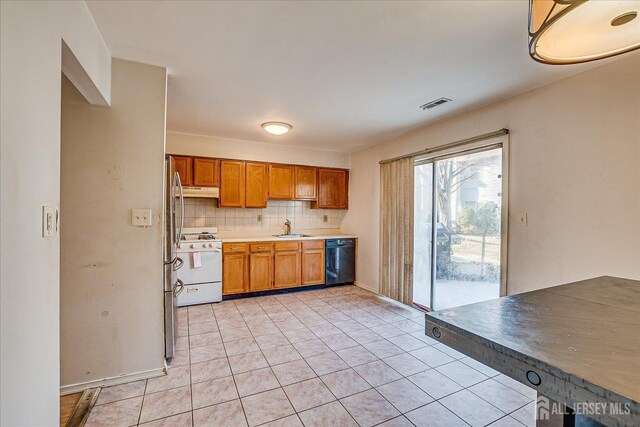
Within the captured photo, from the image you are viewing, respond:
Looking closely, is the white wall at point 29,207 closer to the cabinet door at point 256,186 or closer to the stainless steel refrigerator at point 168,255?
the stainless steel refrigerator at point 168,255

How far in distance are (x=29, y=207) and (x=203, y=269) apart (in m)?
3.12

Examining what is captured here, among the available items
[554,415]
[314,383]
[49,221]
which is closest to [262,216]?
[314,383]

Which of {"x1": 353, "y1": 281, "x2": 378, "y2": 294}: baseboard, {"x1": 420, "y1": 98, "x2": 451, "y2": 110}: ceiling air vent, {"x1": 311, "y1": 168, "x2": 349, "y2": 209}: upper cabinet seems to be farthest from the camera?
{"x1": 311, "y1": 168, "x2": 349, "y2": 209}: upper cabinet

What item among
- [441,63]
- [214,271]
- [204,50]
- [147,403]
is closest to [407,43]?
[441,63]

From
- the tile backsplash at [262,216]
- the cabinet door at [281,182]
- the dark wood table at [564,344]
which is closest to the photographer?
the dark wood table at [564,344]

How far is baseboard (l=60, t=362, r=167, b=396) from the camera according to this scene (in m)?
1.99

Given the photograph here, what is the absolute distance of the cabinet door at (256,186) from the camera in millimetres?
4547

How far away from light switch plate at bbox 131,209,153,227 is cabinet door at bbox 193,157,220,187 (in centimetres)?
212

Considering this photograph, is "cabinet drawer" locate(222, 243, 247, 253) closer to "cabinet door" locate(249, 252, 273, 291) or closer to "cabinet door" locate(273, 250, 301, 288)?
"cabinet door" locate(249, 252, 273, 291)

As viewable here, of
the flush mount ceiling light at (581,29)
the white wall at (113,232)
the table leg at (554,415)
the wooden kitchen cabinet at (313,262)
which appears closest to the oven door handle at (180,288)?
the white wall at (113,232)

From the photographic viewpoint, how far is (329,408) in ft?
6.15

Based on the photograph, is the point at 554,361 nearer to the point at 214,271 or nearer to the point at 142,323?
the point at 142,323

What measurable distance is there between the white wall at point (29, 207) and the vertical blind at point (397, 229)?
3.57m

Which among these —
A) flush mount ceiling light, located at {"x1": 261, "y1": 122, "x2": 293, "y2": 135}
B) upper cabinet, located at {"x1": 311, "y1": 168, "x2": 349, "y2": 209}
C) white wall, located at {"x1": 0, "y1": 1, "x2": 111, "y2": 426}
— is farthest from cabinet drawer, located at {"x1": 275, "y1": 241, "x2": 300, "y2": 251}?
white wall, located at {"x1": 0, "y1": 1, "x2": 111, "y2": 426}
